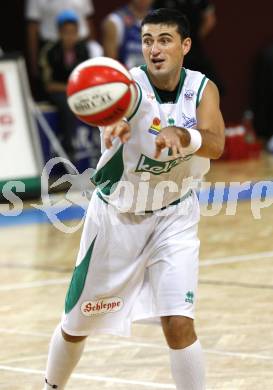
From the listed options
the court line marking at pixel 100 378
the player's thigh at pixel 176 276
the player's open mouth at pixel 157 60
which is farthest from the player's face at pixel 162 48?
the court line marking at pixel 100 378

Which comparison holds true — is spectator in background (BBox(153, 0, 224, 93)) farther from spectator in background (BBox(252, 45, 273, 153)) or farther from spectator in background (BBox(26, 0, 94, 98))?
spectator in background (BBox(252, 45, 273, 153))

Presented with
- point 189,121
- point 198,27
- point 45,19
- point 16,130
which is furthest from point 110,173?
point 198,27

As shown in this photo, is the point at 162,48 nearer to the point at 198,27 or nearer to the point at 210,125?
the point at 210,125

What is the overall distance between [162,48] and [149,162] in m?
0.55

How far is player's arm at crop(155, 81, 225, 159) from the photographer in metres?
4.51

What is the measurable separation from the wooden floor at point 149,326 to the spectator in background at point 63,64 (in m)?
1.96

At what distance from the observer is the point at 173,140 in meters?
4.50

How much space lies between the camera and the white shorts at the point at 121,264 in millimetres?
5117

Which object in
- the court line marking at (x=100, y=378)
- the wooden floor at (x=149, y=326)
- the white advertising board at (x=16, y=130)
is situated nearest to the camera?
the court line marking at (x=100, y=378)

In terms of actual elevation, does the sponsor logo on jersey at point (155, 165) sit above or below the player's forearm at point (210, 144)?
below

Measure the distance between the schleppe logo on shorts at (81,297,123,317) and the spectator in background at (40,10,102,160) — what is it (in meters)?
7.06

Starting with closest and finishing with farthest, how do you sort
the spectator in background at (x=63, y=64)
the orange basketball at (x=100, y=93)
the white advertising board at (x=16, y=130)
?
the orange basketball at (x=100, y=93), the white advertising board at (x=16, y=130), the spectator in background at (x=63, y=64)

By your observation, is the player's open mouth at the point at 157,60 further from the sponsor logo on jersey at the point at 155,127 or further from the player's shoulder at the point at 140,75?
the sponsor logo on jersey at the point at 155,127

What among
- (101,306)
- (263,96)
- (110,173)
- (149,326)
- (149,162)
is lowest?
(263,96)
